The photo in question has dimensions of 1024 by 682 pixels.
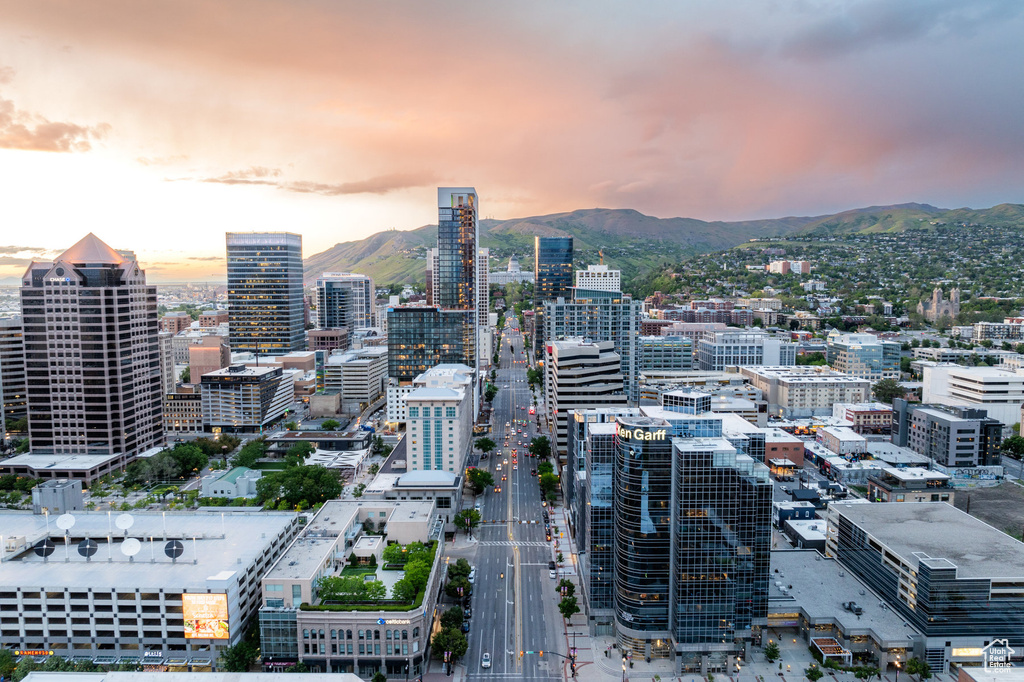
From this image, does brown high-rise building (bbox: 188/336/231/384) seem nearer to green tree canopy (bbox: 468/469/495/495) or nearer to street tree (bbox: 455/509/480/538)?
green tree canopy (bbox: 468/469/495/495)

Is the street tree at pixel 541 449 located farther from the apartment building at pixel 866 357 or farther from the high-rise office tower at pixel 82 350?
the apartment building at pixel 866 357

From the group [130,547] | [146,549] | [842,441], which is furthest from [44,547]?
[842,441]

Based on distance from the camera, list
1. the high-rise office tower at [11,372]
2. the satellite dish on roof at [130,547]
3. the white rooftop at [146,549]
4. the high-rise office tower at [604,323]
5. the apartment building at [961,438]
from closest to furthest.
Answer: the white rooftop at [146,549], the satellite dish on roof at [130,547], the apartment building at [961,438], the high-rise office tower at [11,372], the high-rise office tower at [604,323]

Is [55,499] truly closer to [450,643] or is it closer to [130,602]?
[130,602]

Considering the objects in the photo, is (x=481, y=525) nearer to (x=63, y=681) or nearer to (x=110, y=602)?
(x=110, y=602)

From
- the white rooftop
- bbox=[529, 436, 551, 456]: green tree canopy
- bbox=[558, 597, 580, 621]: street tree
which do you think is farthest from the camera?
bbox=[529, 436, 551, 456]: green tree canopy

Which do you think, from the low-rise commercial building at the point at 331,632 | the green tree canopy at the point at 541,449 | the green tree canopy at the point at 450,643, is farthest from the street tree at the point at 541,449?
the low-rise commercial building at the point at 331,632

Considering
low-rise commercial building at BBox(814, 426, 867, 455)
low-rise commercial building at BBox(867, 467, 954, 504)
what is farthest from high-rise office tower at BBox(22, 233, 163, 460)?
low-rise commercial building at BBox(814, 426, 867, 455)
